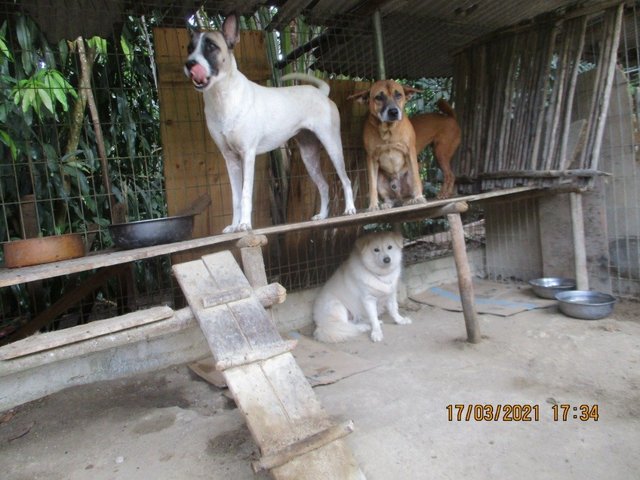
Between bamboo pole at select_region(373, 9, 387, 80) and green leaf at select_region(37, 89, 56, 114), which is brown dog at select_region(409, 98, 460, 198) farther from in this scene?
green leaf at select_region(37, 89, 56, 114)

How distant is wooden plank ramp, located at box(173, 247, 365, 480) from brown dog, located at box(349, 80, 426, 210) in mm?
1919

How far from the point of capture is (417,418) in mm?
2580

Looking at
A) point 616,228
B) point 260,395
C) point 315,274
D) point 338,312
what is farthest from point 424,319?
point 260,395

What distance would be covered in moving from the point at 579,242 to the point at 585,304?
0.81 metres

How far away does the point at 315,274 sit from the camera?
4.97 metres

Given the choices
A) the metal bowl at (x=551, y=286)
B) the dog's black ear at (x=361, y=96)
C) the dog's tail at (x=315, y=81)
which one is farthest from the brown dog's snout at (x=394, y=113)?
the metal bowl at (x=551, y=286)

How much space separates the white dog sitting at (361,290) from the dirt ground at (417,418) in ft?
1.04

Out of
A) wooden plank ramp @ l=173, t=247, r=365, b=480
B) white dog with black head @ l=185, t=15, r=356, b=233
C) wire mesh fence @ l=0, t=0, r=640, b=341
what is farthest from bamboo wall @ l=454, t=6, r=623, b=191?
wooden plank ramp @ l=173, t=247, r=365, b=480

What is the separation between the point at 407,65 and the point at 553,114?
7.36 ft

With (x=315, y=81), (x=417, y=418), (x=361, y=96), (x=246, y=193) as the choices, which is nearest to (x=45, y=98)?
(x=246, y=193)

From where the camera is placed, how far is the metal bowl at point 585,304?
4.00m

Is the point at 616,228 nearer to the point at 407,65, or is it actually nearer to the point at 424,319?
the point at 424,319

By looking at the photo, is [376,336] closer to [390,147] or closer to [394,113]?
[390,147]

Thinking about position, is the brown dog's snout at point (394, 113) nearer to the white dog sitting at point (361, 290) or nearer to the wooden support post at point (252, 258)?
the white dog sitting at point (361, 290)
